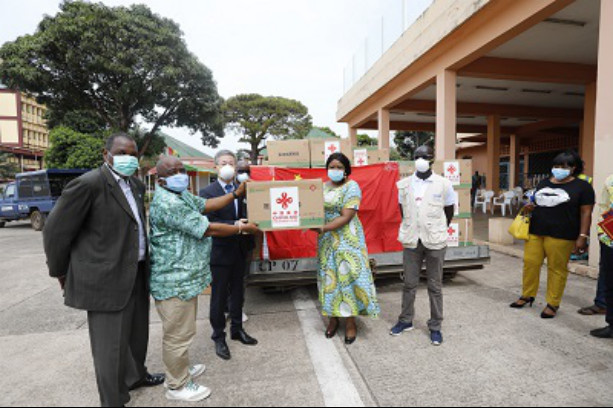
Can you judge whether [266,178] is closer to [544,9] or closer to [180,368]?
[180,368]

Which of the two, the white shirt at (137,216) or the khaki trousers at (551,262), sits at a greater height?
the white shirt at (137,216)

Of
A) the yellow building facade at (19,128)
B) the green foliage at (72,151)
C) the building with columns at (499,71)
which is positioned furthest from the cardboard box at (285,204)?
the yellow building facade at (19,128)

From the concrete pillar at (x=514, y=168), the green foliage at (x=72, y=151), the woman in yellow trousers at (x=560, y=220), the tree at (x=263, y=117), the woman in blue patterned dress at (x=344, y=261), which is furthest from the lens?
the tree at (x=263, y=117)

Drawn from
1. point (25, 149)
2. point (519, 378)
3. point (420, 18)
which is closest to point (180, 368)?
point (519, 378)

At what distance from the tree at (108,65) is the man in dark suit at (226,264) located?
1503 centimetres

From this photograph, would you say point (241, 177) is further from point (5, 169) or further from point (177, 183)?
point (5, 169)

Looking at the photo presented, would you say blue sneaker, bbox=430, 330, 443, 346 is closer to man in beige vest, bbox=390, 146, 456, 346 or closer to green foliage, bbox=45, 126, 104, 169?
man in beige vest, bbox=390, 146, 456, 346

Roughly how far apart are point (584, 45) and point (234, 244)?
9586 mm

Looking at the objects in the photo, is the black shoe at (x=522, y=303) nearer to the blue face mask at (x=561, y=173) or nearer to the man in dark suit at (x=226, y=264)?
the blue face mask at (x=561, y=173)

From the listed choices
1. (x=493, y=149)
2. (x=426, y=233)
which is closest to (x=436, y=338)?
(x=426, y=233)

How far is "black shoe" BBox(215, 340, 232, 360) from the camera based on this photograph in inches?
115

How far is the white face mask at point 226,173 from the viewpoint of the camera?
10.2 ft

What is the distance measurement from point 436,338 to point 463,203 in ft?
8.22

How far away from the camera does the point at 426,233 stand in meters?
3.21
